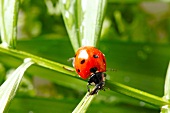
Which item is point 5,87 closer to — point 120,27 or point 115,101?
point 115,101

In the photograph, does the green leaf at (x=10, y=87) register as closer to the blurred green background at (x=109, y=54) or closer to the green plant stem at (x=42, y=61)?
the green plant stem at (x=42, y=61)

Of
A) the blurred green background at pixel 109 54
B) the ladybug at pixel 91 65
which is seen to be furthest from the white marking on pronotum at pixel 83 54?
the blurred green background at pixel 109 54

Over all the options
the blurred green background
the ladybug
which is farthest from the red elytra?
the blurred green background

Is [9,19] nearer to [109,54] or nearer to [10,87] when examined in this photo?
[10,87]

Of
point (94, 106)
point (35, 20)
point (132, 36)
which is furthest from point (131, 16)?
point (94, 106)

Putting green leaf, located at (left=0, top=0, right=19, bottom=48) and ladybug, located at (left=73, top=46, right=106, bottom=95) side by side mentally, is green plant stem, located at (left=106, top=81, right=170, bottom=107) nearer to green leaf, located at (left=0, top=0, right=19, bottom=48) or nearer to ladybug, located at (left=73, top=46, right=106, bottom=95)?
ladybug, located at (left=73, top=46, right=106, bottom=95)

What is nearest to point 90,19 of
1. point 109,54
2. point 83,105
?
point 83,105
